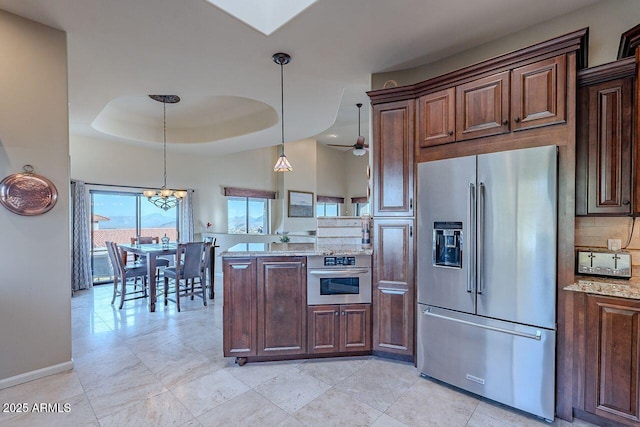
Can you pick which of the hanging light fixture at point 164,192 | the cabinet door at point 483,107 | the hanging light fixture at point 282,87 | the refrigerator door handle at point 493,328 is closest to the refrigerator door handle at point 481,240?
the refrigerator door handle at point 493,328

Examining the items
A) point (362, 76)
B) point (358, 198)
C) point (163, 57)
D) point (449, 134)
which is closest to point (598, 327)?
point (449, 134)

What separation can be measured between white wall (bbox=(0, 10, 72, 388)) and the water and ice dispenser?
10.2 ft

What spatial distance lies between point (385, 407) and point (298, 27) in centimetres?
291

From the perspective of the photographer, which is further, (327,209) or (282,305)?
(327,209)

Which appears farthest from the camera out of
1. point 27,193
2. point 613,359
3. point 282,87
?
point 282,87

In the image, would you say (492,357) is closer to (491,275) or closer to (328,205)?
(491,275)

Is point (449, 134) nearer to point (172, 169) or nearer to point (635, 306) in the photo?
point (635, 306)

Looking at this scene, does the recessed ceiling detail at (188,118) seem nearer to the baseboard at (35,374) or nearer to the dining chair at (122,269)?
the dining chair at (122,269)

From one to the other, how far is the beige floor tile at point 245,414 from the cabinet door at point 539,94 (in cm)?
258

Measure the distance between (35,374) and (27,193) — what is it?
56.2 inches

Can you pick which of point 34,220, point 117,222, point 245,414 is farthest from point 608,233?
point 117,222

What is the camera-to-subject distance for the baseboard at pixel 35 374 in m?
2.25

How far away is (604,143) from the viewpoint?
2004 mm

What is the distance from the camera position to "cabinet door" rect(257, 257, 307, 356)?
2637mm
